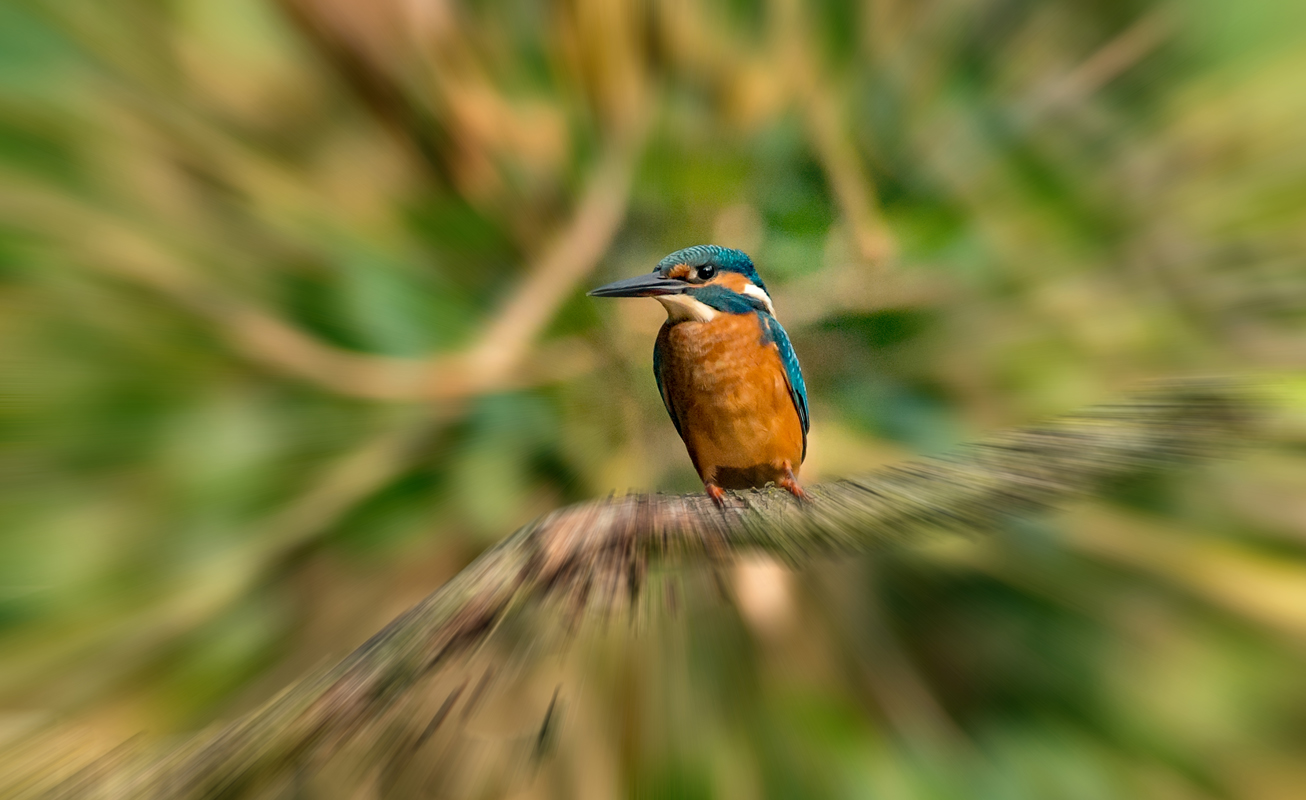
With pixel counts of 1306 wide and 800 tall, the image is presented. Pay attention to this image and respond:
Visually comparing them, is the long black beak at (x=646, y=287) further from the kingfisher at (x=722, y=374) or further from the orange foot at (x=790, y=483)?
the orange foot at (x=790, y=483)

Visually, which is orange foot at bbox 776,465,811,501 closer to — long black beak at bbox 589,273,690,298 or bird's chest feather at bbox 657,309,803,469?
bird's chest feather at bbox 657,309,803,469

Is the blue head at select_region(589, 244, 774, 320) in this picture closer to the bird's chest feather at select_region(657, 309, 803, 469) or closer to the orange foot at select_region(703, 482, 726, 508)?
the bird's chest feather at select_region(657, 309, 803, 469)

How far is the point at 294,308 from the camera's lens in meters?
0.48

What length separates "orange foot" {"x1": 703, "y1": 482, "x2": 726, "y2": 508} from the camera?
42 cm

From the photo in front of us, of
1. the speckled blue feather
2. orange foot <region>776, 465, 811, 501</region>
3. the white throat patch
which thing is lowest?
orange foot <region>776, 465, 811, 501</region>

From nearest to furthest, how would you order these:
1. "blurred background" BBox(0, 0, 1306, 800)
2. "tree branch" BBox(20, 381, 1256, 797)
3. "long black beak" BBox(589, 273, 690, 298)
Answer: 1. "tree branch" BBox(20, 381, 1256, 797)
2. "blurred background" BBox(0, 0, 1306, 800)
3. "long black beak" BBox(589, 273, 690, 298)

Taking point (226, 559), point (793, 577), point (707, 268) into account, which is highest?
point (707, 268)

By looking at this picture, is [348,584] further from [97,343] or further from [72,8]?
[72,8]

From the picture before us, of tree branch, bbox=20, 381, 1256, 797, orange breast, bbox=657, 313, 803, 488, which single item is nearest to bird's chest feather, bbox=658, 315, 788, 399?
orange breast, bbox=657, 313, 803, 488

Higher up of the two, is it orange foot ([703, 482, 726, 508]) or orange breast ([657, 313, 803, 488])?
orange breast ([657, 313, 803, 488])

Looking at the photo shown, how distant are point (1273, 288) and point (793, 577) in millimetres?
426

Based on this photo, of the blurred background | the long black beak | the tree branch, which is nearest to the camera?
the tree branch

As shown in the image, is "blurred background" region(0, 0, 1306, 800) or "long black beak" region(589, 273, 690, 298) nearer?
"blurred background" region(0, 0, 1306, 800)

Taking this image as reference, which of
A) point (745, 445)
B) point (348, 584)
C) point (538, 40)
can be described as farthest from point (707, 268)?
point (348, 584)
